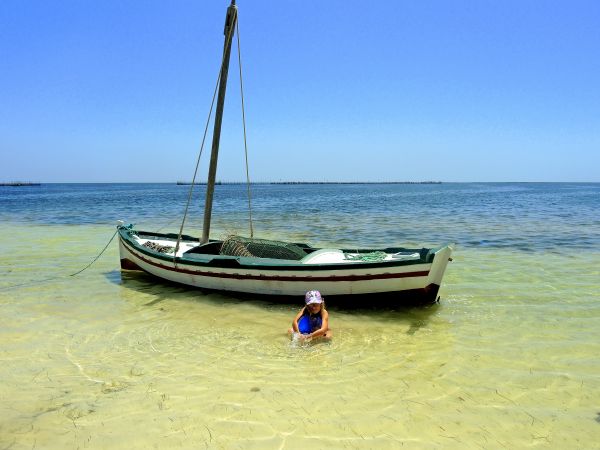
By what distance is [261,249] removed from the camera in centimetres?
1122

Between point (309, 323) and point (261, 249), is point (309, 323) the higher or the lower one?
the lower one

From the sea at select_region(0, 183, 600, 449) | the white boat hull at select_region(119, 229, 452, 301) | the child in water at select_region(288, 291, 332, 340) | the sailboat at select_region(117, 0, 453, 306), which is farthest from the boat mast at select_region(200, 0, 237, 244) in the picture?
the child in water at select_region(288, 291, 332, 340)

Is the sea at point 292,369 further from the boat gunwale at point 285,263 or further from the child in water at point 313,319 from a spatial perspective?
the boat gunwale at point 285,263

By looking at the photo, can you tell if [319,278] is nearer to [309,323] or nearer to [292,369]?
[309,323]

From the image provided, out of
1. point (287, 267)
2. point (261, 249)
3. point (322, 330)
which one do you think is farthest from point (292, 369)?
point (261, 249)

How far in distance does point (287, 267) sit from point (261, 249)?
159cm

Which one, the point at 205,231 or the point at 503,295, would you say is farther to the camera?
the point at 205,231

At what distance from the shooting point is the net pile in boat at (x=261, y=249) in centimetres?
1095

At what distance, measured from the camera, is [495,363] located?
6902mm

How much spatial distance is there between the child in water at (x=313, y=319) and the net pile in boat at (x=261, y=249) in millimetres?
2825

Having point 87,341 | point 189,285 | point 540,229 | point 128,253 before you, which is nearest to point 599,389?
point 87,341

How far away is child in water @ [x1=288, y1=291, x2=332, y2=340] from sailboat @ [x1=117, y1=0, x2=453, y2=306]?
5.20 feet

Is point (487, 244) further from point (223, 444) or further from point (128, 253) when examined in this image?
point (223, 444)

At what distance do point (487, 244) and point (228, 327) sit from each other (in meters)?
14.7
